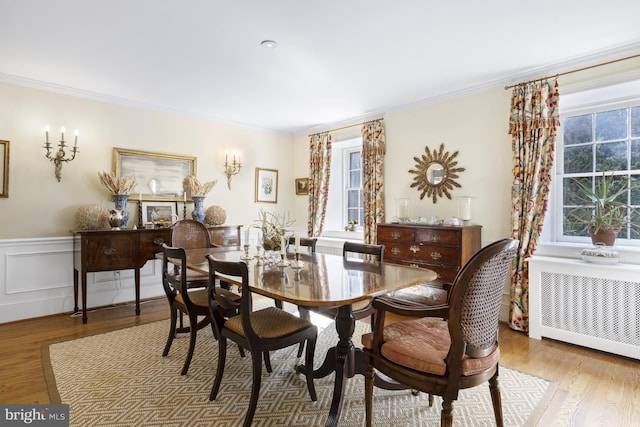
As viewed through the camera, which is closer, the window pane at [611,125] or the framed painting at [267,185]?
the window pane at [611,125]

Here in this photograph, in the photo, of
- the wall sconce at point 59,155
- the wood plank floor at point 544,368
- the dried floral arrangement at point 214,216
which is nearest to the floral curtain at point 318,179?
the dried floral arrangement at point 214,216

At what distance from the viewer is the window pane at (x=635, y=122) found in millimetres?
3023

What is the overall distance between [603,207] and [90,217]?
5128 millimetres

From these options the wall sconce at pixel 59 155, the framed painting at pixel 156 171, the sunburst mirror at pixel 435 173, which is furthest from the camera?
the framed painting at pixel 156 171

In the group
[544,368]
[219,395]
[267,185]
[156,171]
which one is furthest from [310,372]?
[267,185]

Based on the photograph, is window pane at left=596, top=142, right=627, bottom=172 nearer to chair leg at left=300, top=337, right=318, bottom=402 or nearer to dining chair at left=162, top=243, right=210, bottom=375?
chair leg at left=300, top=337, right=318, bottom=402

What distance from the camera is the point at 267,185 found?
5.82 metres

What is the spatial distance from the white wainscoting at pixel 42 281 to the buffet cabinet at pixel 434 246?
3.17 m

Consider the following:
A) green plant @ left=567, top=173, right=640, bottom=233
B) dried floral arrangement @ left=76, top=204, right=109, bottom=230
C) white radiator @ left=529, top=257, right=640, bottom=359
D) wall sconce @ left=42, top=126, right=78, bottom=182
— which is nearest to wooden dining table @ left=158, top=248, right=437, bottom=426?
white radiator @ left=529, top=257, right=640, bottom=359

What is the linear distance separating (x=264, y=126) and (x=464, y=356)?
15.9ft

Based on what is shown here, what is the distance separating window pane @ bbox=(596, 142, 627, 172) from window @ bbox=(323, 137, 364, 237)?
298 cm

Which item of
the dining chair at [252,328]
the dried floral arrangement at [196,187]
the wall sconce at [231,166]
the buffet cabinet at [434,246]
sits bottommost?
the dining chair at [252,328]

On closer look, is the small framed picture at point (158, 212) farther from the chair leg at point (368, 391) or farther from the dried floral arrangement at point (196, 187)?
the chair leg at point (368, 391)

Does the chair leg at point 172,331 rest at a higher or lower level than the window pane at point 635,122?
lower
